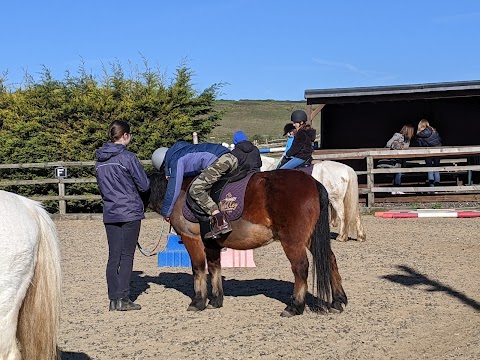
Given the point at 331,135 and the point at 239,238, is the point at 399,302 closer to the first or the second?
the point at 239,238

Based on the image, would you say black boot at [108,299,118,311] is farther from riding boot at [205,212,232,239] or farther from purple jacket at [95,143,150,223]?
riding boot at [205,212,232,239]

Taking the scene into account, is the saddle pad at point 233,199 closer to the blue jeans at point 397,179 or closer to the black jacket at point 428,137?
the black jacket at point 428,137

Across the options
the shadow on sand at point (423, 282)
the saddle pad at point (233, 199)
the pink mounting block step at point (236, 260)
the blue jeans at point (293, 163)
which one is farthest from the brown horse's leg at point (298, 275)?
the blue jeans at point (293, 163)

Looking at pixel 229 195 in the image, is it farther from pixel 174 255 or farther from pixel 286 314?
pixel 174 255

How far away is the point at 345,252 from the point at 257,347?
18.1 ft

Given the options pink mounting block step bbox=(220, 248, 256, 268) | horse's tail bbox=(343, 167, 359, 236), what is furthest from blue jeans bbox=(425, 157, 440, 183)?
pink mounting block step bbox=(220, 248, 256, 268)

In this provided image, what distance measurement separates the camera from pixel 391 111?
2019cm

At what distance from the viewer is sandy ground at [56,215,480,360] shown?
19.3 ft

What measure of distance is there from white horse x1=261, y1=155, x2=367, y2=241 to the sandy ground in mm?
636

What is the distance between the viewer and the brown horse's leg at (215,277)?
7629mm

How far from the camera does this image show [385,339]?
612cm

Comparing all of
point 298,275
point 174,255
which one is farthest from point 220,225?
point 174,255

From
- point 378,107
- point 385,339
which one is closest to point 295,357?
point 385,339

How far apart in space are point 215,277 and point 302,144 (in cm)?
348
